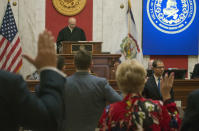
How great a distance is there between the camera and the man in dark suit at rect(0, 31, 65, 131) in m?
1.14

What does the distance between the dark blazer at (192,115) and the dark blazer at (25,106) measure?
0.73 metres

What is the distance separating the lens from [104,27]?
9992 millimetres

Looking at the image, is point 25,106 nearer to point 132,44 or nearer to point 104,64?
point 104,64

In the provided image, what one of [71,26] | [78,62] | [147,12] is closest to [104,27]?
[147,12]

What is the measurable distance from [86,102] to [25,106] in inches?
60.8

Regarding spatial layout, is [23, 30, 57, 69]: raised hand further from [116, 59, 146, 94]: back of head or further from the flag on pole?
the flag on pole

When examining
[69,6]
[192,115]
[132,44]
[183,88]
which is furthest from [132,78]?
[69,6]

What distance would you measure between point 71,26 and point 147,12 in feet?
10.1

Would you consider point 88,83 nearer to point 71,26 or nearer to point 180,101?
point 180,101

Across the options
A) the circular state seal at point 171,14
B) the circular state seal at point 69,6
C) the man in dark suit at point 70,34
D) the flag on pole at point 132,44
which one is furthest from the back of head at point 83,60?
the circular state seal at point 171,14

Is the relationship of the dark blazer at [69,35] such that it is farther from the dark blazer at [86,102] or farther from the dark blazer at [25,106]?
the dark blazer at [25,106]

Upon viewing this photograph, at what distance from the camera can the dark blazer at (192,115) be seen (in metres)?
1.57

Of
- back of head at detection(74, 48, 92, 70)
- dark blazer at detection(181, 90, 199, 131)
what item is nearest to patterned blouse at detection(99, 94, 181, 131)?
dark blazer at detection(181, 90, 199, 131)

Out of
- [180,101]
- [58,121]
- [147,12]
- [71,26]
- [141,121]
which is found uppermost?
[147,12]
